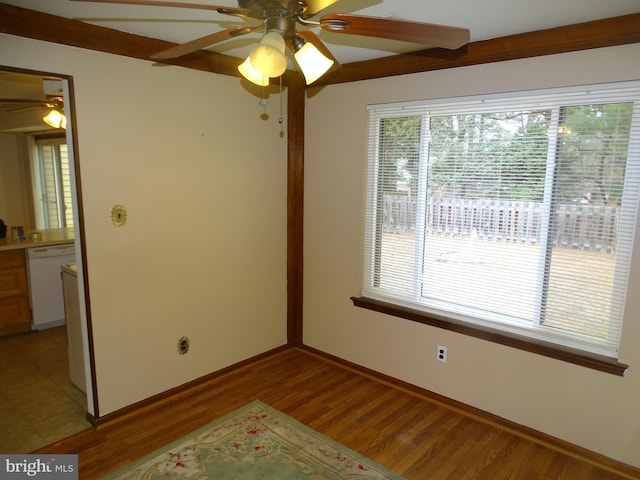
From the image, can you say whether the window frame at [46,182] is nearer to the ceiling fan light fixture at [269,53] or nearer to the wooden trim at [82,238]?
the wooden trim at [82,238]

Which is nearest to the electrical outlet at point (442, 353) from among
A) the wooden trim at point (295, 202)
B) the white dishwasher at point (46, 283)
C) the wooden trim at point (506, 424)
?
the wooden trim at point (506, 424)

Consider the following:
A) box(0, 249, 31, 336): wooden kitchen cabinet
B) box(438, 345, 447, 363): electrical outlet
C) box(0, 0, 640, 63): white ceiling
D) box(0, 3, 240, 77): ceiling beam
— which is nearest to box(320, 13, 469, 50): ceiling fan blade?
box(0, 0, 640, 63): white ceiling

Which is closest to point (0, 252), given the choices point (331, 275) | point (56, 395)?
point (56, 395)

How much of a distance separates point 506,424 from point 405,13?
104 inches

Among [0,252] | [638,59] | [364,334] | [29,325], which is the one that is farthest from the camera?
[29,325]

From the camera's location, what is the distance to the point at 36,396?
3.15 metres

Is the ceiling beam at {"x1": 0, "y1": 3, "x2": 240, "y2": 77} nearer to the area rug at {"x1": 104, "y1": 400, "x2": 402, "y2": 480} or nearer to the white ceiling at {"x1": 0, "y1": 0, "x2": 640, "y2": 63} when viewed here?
the white ceiling at {"x1": 0, "y1": 0, "x2": 640, "y2": 63}

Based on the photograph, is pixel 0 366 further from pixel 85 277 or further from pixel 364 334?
pixel 364 334

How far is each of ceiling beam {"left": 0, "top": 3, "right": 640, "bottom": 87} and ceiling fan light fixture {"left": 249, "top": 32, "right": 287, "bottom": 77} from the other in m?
1.57

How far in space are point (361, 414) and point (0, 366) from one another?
3096 mm

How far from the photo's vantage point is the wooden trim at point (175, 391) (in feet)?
9.34

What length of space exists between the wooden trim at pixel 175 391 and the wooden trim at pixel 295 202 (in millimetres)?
333

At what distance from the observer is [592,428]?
2529 millimetres

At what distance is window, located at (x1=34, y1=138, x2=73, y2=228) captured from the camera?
21.3ft
